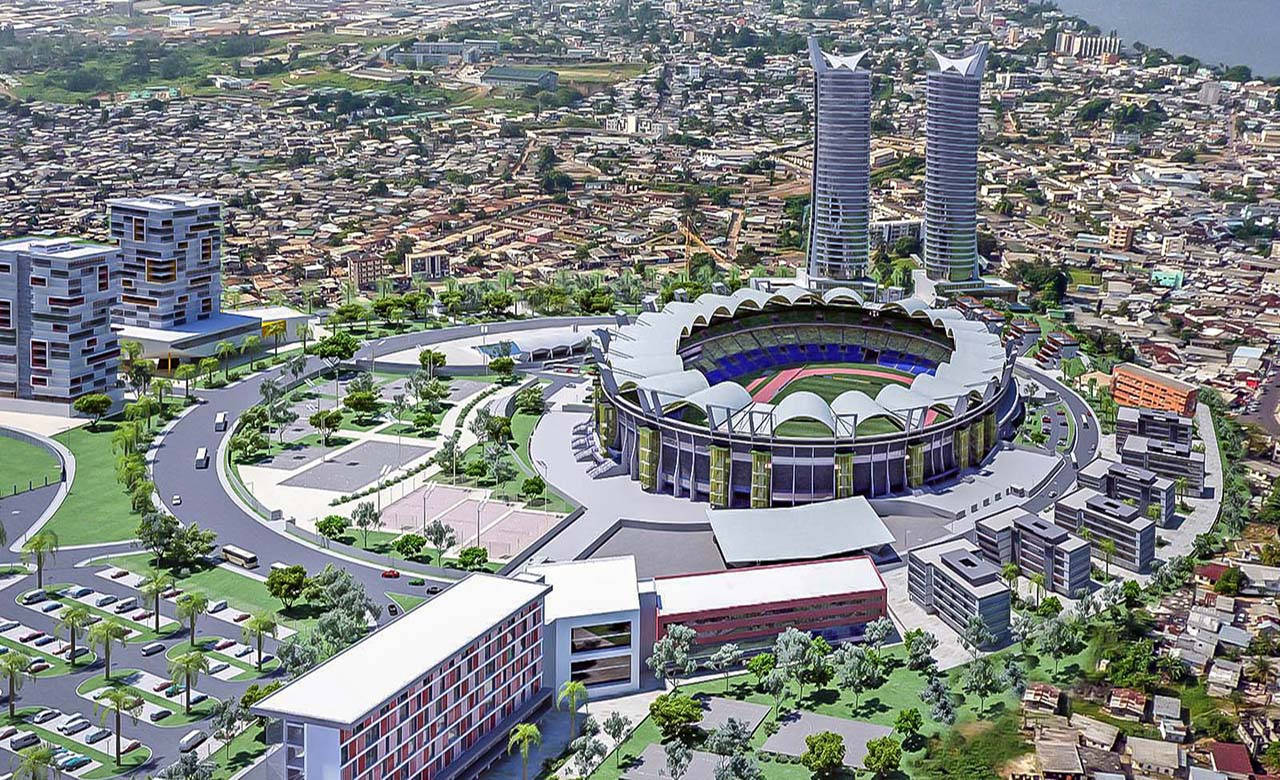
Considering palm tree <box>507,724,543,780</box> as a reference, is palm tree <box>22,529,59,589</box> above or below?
above

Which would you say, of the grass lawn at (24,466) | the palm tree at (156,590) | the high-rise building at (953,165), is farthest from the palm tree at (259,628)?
the high-rise building at (953,165)

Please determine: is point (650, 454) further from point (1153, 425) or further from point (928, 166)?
point (928, 166)

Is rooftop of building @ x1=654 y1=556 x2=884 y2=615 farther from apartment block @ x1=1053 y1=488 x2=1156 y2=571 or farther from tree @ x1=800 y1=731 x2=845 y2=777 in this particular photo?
apartment block @ x1=1053 y1=488 x2=1156 y2=571

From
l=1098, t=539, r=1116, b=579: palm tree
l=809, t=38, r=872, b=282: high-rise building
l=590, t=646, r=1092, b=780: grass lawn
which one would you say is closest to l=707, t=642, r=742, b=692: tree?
l=590, t=646, r=1092, b=780: grass lawn

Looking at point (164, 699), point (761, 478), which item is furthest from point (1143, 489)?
point (164, 699)

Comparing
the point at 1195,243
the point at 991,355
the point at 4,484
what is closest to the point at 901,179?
the point at 1195,243

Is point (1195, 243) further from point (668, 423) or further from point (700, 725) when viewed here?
point (700, 725)

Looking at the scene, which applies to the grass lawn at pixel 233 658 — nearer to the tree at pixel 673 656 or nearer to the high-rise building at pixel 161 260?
the tree at pixel 673 656
